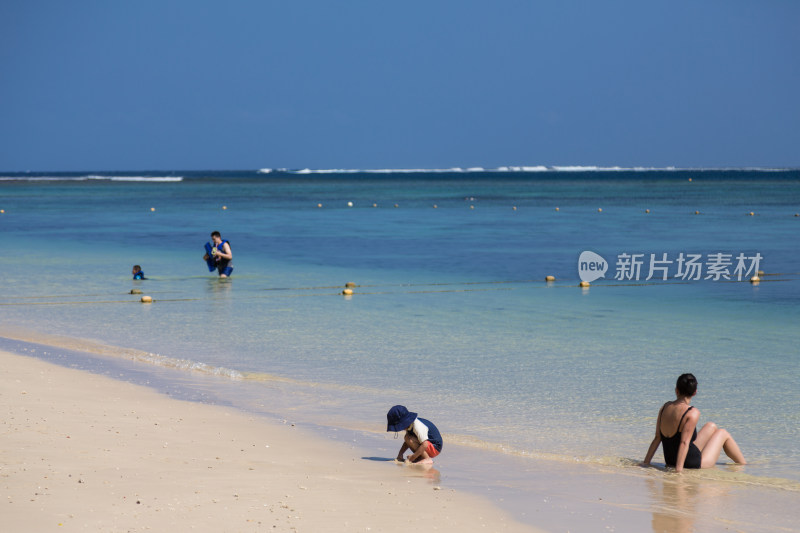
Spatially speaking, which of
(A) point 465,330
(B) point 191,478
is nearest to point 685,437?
(B) point 191,478

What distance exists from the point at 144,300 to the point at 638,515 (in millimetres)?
13247

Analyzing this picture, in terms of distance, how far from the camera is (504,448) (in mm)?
8703

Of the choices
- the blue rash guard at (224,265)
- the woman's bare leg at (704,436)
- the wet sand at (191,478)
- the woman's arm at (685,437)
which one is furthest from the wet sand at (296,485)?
the blue rash guard at (224,265)

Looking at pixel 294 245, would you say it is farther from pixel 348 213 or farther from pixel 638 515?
pixel 638 515

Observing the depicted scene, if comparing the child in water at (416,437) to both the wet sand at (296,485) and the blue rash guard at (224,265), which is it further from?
the blue rash guard at (224,265)

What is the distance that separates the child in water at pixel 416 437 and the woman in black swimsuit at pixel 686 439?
5.70ft

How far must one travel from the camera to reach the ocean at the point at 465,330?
31.9ft

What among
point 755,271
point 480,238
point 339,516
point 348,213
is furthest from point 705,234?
point 339,516

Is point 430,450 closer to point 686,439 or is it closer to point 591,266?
point 686,439

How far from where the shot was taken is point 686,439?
26.2 feet

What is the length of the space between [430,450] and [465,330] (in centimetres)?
722

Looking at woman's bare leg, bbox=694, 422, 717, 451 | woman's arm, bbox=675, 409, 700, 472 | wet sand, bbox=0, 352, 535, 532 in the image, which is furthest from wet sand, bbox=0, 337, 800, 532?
woman's bare leg, bbox=694, 422, 717, 451

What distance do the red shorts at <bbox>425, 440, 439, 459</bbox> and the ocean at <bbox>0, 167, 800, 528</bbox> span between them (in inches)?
4.9

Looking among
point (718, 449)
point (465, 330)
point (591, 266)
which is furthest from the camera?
point (591, 266)
